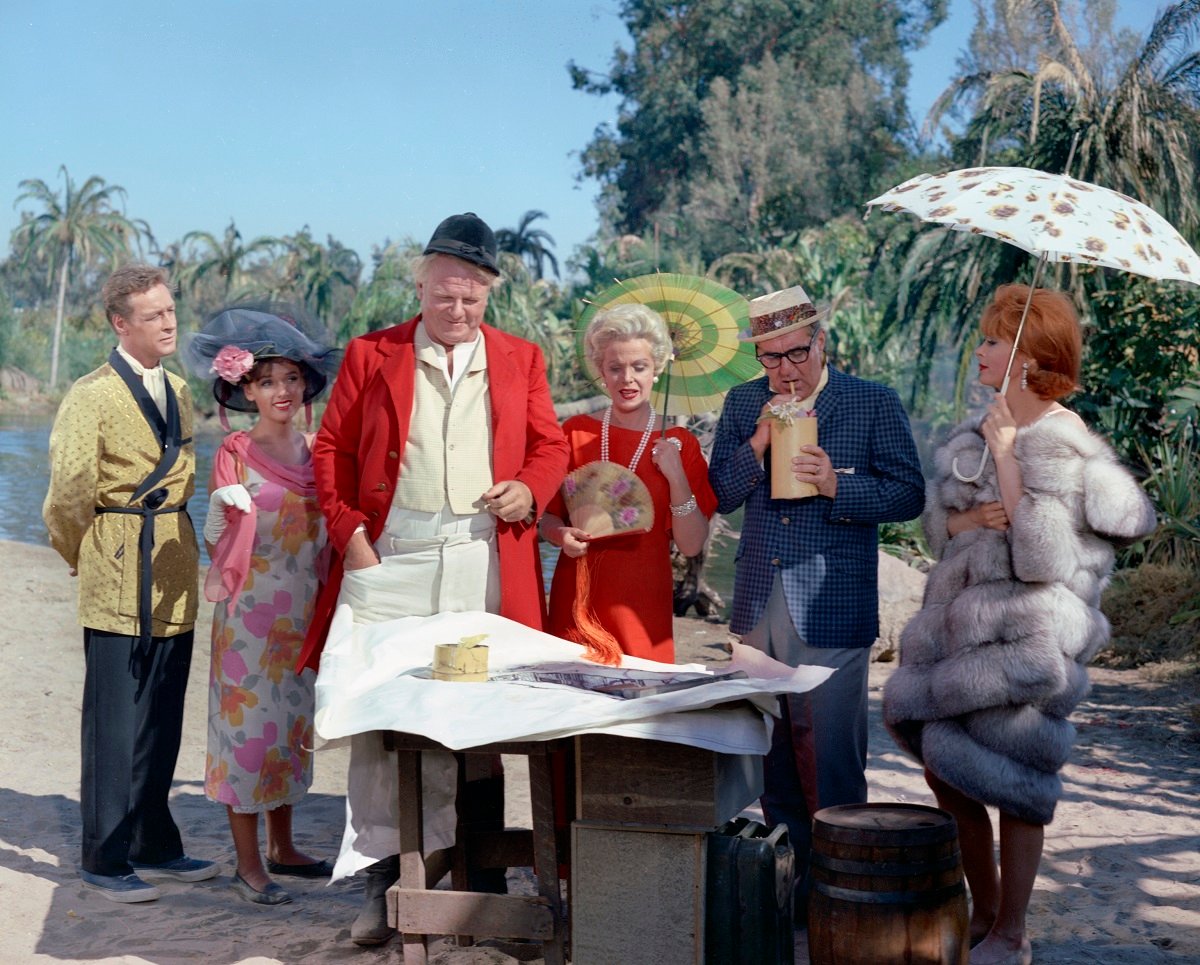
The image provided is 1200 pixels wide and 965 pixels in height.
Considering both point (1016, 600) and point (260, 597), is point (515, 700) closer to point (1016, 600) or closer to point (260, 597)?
point (1016, 600)

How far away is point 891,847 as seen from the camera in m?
3.06

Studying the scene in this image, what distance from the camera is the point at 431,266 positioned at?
4047 millimetres

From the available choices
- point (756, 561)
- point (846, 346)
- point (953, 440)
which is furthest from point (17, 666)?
point (846, 346)

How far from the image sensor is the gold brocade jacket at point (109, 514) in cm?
450

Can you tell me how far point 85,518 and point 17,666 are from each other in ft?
13.5

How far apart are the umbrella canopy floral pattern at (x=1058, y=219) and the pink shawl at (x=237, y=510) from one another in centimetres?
212

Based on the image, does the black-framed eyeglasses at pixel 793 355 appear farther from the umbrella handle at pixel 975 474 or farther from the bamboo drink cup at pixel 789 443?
the umbrella handle at pixel 975 474

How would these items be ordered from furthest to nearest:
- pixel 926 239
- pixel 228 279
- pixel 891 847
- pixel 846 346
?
pixel 228 279 → pixel 846 346 → pixel 926 239 → pixel 891 847

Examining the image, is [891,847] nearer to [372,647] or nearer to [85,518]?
[372,647]

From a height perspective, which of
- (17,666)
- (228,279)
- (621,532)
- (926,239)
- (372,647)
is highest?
(228,279)

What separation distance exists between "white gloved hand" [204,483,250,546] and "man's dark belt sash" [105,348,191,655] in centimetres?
25

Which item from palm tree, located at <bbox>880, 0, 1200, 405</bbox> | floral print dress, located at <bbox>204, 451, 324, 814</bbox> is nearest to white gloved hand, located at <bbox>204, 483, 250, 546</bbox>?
floral print dress, located at <bbox>204, 451, 324, 814</bbox>

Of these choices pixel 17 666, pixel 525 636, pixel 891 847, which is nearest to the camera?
pixel 891 847

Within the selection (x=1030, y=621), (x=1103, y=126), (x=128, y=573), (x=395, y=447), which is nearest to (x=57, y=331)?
(x=1103, y=126)
